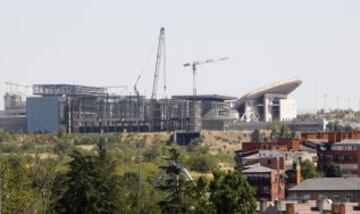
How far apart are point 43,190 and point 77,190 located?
6.13m

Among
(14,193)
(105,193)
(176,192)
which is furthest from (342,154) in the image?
(14,193)

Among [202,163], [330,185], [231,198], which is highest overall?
[202,163]

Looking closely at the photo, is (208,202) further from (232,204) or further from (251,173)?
(251,173)

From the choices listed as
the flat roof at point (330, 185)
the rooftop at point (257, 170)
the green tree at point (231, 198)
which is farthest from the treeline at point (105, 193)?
the rooftop at point (257, 170)

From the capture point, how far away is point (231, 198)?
266ft

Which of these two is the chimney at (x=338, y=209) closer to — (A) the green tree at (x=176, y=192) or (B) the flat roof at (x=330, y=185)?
(A) the green tree at (x=176, y=192)

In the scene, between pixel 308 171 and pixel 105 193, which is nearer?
pixel 105 193

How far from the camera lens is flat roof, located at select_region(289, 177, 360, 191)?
113m

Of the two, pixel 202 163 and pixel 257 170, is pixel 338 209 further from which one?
pixel 202 163

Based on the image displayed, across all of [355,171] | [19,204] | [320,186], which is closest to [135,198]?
[19,204]

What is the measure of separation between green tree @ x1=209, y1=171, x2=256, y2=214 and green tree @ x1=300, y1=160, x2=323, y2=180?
4960 cm

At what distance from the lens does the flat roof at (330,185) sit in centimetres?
11269

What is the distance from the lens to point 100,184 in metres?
79.2

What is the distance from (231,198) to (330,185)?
113 feet
